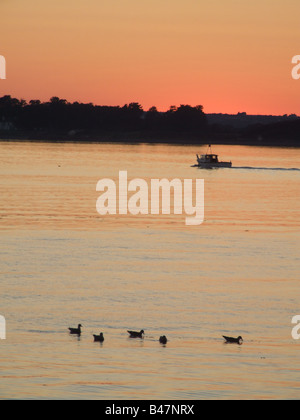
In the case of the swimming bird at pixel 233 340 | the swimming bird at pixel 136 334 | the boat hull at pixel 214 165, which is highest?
the boat hull at pixel 214 165

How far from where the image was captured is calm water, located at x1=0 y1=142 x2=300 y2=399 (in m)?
22.5

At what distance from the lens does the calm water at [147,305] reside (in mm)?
22500

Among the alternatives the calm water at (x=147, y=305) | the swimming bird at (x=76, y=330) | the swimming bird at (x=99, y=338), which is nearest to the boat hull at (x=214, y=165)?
the calm water at (x=147, y=305)

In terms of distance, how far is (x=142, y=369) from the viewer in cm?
2342

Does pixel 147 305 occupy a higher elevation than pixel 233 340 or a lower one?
higher

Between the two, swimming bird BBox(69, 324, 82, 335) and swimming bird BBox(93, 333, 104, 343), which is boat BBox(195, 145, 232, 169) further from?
swimming bird BBox(93, 333, 104, 343)

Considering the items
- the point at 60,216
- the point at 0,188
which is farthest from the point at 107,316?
the point at 0,188

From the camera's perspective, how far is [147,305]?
30438 mm

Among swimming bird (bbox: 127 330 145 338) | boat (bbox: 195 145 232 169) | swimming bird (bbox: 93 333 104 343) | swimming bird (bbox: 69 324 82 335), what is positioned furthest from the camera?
boat (bbox: 195 145 232 169)

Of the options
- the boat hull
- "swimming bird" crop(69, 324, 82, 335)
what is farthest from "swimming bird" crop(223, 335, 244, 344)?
the boat hull

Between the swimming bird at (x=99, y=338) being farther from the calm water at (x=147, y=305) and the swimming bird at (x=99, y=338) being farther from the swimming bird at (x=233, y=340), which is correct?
the swimming bird at (x=233, y=340)

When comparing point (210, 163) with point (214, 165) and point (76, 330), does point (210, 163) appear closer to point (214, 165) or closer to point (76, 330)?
point (214, 165)

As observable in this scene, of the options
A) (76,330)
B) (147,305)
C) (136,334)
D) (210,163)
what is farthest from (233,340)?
(210,163)
